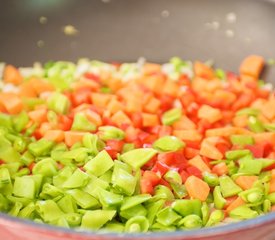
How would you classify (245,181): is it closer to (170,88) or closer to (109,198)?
(109,198)

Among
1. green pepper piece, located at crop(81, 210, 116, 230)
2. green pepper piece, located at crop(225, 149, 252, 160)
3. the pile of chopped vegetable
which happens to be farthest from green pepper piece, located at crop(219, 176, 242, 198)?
green pepper piece, located at crop(81, 210, 116, 230)

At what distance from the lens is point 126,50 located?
2.06m

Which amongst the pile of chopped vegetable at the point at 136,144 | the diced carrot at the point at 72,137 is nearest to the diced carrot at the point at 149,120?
the pile of chopped vegetable at the point at 136,144

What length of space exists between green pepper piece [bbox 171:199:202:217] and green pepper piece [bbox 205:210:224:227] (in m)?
0.03

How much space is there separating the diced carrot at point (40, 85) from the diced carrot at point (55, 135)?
0.98ft

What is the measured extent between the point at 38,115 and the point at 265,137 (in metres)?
0.68

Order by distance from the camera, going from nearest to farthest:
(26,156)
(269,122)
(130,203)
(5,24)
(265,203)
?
(130,203), (265,203), (26,156), (269,122), (5,24)

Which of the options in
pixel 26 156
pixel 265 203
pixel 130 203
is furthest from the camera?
pixel 26 156

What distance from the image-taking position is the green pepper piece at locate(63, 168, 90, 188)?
4.68ft

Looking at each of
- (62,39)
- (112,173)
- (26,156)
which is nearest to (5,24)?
(62,39)

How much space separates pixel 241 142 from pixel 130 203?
48 centimetres

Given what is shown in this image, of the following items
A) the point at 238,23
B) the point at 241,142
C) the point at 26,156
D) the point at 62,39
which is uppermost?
the point at 238,23

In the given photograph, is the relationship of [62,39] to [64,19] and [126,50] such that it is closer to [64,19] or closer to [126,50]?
[64,19]

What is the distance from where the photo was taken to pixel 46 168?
4.99 feet
